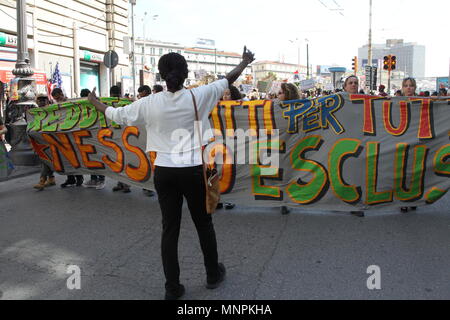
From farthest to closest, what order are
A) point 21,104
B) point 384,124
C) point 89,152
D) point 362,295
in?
point 21,104
point 89,152
point 384,124
point 362,295

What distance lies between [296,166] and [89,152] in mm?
3400

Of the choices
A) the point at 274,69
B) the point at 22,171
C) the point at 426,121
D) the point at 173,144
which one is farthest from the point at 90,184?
the point at 274,69

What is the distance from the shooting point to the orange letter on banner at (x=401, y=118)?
566 cm

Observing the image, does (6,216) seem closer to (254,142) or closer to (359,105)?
(254,142)

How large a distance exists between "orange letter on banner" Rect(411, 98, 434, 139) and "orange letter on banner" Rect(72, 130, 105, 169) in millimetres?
4770

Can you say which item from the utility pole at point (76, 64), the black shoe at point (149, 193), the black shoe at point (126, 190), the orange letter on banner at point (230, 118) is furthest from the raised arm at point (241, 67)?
the utility pole at point (76, 64)

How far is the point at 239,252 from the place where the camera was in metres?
4.38

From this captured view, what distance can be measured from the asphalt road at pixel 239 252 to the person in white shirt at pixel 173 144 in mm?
522

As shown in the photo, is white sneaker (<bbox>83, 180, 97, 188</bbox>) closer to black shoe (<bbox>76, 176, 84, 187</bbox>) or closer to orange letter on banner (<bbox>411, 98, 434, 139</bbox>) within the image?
black shoe (<bbox>76, 176, 84, 187</bbox>)

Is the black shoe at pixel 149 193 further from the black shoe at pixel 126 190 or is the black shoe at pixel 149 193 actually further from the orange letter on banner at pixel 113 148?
the orange letter on banner at pixel 113 148

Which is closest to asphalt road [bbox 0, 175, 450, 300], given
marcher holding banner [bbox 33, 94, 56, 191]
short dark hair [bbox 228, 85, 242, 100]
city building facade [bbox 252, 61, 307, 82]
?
marcher holding banner [bbox 33, 94, 56, 191]

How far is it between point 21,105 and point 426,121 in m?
8.33

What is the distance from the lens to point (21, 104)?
977 centimetres
